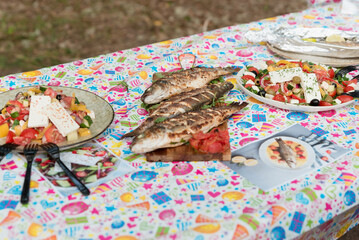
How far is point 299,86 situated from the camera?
2.18 metres

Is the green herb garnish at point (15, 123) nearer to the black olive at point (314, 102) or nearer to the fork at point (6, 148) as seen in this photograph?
the fork at point (6, 148)

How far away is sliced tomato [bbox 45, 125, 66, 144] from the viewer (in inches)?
66.6

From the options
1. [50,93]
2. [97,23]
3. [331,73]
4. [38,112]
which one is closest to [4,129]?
[38,112]

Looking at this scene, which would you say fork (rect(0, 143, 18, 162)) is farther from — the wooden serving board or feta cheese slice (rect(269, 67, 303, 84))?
feta cheese slice (rect(269, 67, 303, 84))

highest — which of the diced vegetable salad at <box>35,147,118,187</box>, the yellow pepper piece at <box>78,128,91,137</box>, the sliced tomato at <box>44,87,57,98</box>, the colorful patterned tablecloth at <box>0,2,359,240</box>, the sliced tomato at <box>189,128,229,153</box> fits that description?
the sliced tomato at <box>44,87,57,98</box>

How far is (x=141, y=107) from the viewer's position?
2176 mm

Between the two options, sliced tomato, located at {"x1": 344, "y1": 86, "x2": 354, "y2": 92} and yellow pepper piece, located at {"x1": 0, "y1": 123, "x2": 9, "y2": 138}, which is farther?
sliced tomato, located at {"x1": 344, "y1": 86, "x2": 354, "y2": 92}

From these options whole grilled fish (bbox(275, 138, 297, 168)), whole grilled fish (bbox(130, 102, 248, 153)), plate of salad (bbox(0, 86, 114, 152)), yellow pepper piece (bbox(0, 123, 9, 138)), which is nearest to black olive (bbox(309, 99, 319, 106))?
whole grilled fish (bbox(275, 138, 297, 168))

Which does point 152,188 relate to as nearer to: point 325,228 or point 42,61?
point 325,228

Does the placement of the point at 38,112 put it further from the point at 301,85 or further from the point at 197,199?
the point at 301,85

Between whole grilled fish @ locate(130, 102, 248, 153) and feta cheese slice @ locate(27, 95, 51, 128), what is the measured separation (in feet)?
1.28

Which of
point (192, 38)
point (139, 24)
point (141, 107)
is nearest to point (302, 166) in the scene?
point (141, 107)

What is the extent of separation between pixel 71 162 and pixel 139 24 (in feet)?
17.3

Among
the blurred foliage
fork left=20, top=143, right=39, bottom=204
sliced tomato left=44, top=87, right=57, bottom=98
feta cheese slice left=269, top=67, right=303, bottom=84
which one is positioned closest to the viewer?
fork left=20, top=143, right=39, bottom=204
